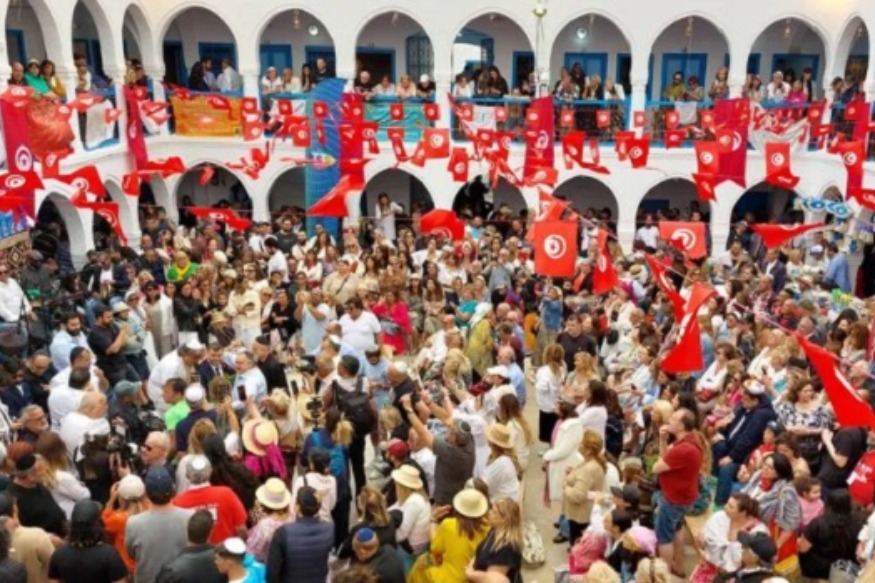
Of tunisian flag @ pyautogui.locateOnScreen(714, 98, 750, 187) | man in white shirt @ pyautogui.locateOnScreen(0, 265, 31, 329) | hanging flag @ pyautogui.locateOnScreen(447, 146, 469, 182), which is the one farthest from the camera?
hanging flag @ pyautogui.locateOnScreen(447, 146, 469, 182)

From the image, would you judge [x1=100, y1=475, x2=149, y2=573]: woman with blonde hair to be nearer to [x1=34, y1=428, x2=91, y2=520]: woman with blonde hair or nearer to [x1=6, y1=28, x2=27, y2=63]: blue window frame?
[x1=34, y1=428, x2=91, y2=520]: woman with blonde hair

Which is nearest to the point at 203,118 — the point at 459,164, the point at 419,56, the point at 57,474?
the point at 419,56

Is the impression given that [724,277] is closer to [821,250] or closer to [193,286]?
[821,250]

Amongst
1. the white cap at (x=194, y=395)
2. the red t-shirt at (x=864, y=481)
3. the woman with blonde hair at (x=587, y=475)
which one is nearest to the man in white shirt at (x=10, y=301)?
the white cap at (x=194, y=395)

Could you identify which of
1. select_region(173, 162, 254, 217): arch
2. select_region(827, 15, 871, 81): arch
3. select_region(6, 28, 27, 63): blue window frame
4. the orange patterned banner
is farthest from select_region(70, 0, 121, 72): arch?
select_region(827, 15, 871, 81): arch

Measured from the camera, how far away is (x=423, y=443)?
7172 mm

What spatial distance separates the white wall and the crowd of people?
11.0 meters

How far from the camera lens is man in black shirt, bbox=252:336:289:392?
29.0 feet

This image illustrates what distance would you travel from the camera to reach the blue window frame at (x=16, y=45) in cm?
1823

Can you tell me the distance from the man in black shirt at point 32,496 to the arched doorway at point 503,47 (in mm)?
17902

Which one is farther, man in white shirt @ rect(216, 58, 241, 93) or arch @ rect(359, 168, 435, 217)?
arch @ rect(359, 168, 435, 217)

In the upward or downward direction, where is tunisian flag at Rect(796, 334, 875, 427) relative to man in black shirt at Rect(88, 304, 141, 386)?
upward

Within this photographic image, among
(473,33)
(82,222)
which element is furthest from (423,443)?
(473,33)

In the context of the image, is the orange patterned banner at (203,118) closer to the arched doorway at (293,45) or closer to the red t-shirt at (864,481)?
the arched doorway at (293,45)
